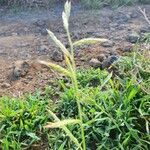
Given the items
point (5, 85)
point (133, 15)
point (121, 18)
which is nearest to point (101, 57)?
point (5, 85)

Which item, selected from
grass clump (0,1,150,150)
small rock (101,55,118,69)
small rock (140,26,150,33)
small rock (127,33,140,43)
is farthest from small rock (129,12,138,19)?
grass clump (0,1,150,150)

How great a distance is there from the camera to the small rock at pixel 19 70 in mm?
3096

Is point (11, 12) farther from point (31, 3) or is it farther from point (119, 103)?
point (119, 103)

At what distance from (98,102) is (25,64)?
922mm

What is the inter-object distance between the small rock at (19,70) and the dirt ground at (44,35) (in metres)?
0.01

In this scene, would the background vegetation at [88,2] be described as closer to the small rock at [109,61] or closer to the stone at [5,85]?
the small rock at [109,61]

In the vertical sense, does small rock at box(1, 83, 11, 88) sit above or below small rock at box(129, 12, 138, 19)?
below

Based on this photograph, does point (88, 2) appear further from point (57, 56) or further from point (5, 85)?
point (5, 85)

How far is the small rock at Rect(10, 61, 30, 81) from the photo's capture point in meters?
3.10

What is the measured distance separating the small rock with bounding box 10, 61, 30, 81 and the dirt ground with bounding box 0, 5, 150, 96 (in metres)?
0.01

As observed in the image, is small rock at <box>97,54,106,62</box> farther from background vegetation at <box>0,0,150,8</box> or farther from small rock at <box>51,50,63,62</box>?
background vegetation at <box>0,0,150,8</box>

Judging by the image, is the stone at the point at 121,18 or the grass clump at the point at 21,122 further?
the stone at the point at 121,18

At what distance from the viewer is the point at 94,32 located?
4078 mm

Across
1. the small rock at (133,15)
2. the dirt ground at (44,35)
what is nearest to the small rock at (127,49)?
the dirt ground at (44,35)
